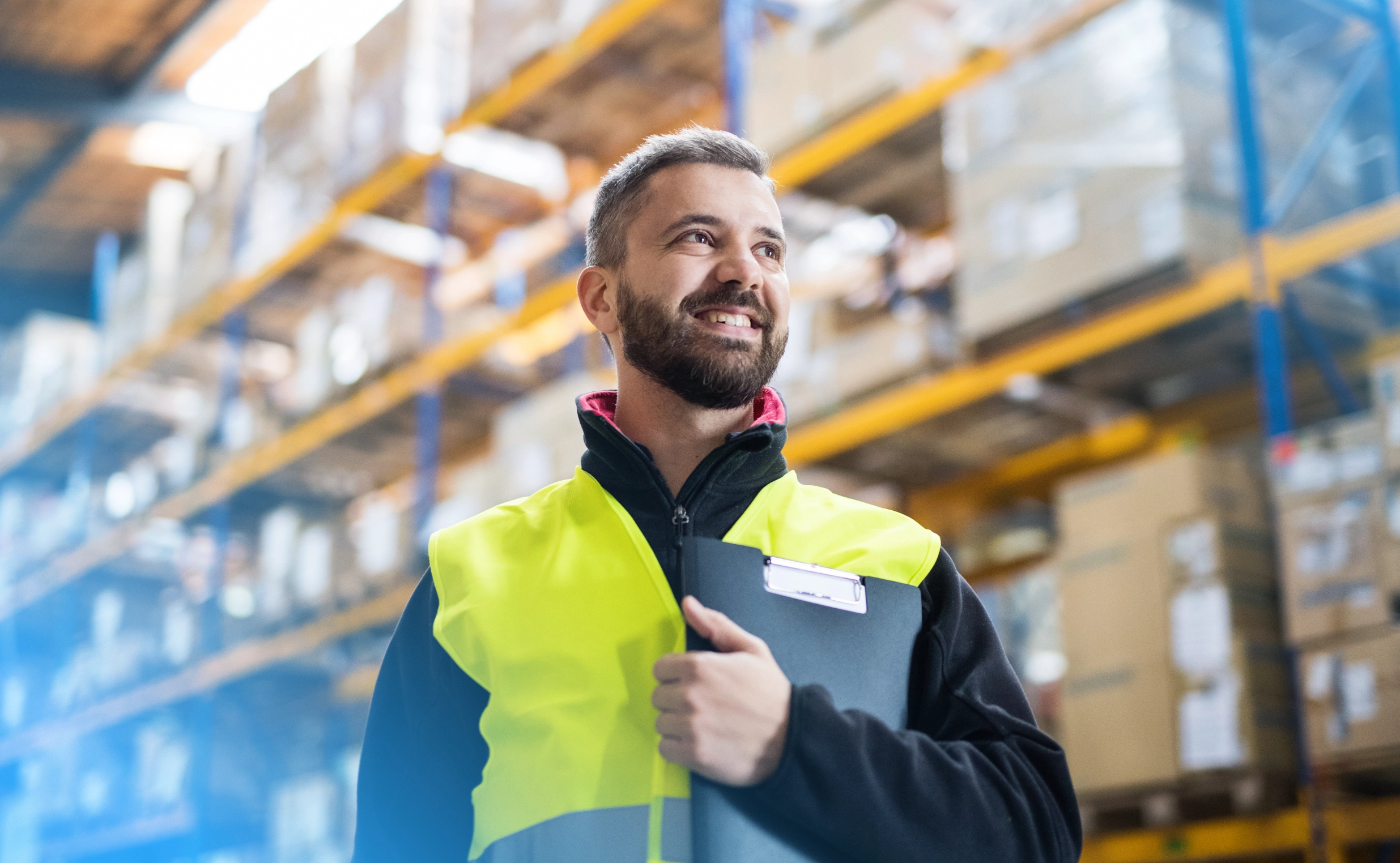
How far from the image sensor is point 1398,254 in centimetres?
411

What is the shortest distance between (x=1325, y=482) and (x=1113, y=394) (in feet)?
4.31

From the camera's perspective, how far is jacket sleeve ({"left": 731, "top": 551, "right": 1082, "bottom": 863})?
1.14 meters

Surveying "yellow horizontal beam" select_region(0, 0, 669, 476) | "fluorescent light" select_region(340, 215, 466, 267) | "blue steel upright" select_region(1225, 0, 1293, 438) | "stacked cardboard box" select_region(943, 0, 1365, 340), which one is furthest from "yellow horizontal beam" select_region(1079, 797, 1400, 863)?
"fluorescent light" select_region(340, 215, 466, 267)

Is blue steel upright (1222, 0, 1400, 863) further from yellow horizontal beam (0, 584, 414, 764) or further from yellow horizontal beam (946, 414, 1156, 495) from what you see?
yellow horizontal beam (0, 584, 414, 764)

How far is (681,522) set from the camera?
137 cm

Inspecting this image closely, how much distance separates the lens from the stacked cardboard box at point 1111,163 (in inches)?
164

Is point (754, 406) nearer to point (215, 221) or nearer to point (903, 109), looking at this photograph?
point (903, 109)

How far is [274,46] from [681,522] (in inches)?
380

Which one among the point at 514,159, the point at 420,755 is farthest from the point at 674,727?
the point at 514,159

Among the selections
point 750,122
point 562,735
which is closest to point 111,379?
point 750,122

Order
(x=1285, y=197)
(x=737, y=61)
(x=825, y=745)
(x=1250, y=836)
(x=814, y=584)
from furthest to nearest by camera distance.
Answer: (x=737, y=61), (x=1285, y=197), (x=1250, y=836), (x=814, y=584), (x=825, y=745)

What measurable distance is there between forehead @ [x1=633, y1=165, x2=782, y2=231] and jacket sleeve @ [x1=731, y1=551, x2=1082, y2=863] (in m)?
0.46

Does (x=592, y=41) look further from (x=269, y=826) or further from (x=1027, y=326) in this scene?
(x=269, y=826)

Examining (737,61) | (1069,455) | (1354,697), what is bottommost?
(1354,697)
